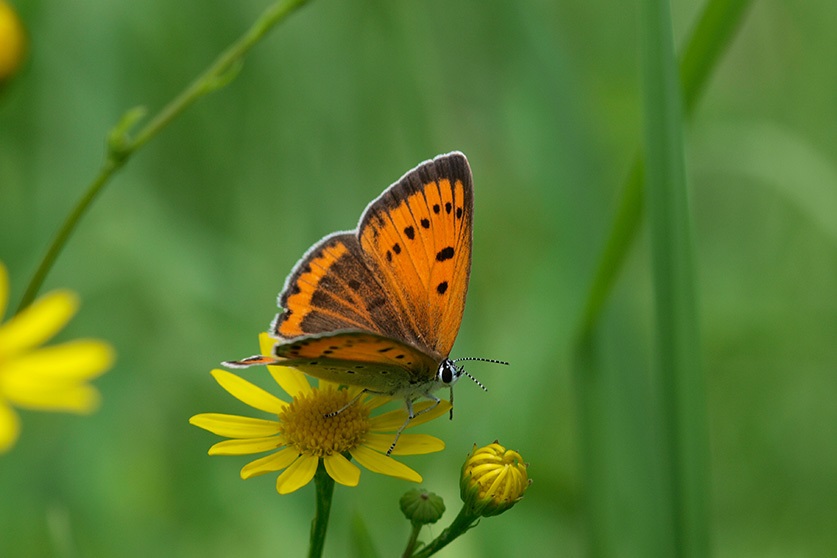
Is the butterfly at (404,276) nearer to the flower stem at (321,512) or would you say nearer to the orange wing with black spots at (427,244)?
the orange wing with black spots at (427,244)

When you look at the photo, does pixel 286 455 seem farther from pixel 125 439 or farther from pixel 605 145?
pixel 605 145

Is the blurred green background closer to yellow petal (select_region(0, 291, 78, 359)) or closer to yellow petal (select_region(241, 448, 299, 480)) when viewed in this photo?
yellow petal (select_region(241, 448, 299, 480))

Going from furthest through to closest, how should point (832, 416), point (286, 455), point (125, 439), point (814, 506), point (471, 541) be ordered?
point (832, 416) → point (814, 506) → point (125, 439) → point (471, 541) → point (286, 455)

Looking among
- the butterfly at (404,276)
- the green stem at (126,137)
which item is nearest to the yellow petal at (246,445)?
the butterfly at (404,276)

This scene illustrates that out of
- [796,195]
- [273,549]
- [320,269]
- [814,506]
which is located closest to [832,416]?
[814,506]

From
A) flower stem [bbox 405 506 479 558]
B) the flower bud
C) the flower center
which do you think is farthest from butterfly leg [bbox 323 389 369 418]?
flower stem [bbox 405 506 479 558]

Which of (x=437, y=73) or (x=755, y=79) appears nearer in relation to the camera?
(x=437, y=73)
